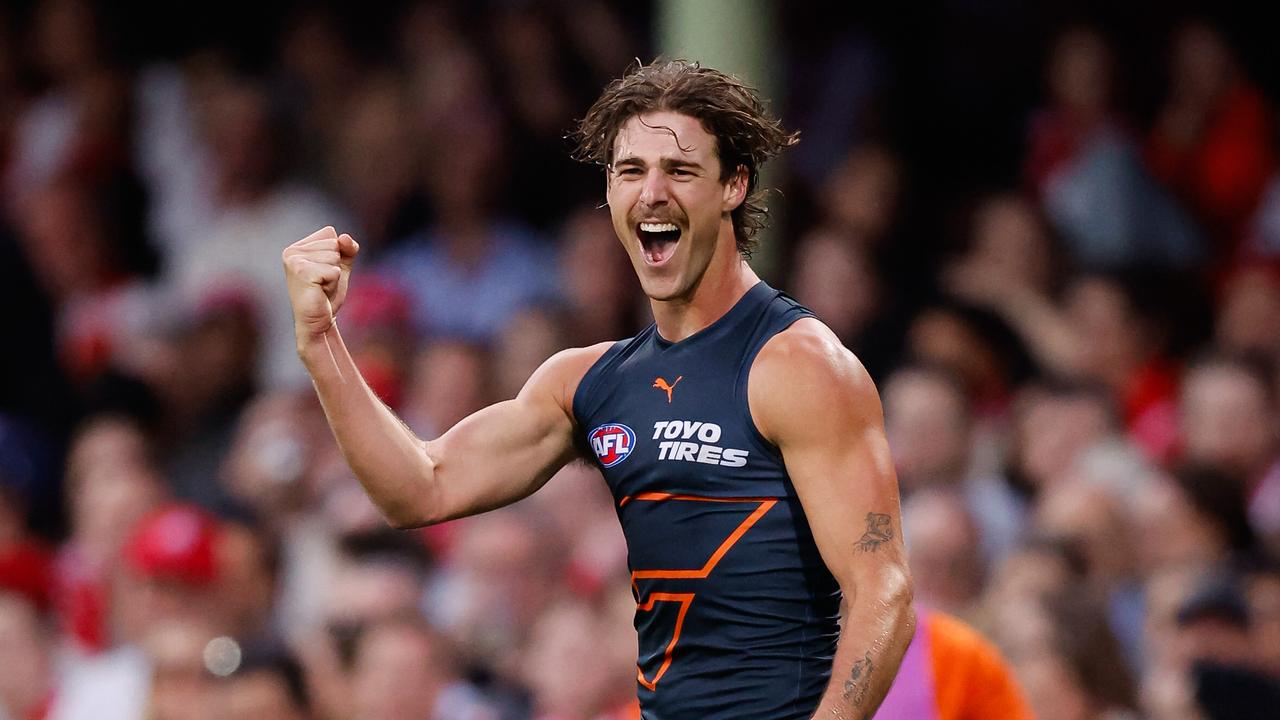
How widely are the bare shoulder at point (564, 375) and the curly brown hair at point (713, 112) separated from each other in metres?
0.35

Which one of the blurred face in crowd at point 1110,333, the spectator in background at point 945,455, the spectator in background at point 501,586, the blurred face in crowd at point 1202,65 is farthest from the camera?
the blurred face in crowd at point 1202,65

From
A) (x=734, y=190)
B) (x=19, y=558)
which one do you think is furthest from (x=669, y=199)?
(x=19, y=558)

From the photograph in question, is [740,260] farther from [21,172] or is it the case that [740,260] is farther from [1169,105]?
[21,172]

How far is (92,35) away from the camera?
9.97 m

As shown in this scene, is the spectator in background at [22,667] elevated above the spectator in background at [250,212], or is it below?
below

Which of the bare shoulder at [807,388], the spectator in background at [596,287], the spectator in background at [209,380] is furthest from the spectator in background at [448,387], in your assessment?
the bare shoulder at [807,388]

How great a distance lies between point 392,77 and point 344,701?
404cm

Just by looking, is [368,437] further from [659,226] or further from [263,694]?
[263,694]

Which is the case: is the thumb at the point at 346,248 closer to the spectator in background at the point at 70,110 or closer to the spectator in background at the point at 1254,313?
the spectator in background at the point at 1254,313

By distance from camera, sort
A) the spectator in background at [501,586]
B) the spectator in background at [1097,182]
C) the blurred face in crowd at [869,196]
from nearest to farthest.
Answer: the spectator in background at [501,586] → the spectator in background at [1097,182] → the blurred face in crowd at [869,196]

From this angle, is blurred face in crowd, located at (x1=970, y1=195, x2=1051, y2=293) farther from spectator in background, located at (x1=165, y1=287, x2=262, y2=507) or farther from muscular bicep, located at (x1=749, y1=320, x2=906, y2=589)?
muscular bicep, located at (x1=749, y1=320, x2=906, y2=589)

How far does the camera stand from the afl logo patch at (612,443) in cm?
336

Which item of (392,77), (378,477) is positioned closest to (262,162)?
(392,77)

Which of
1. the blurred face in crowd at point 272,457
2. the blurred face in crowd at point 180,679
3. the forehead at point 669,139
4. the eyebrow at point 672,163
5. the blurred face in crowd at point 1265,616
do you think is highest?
the forehead at point 669,139
